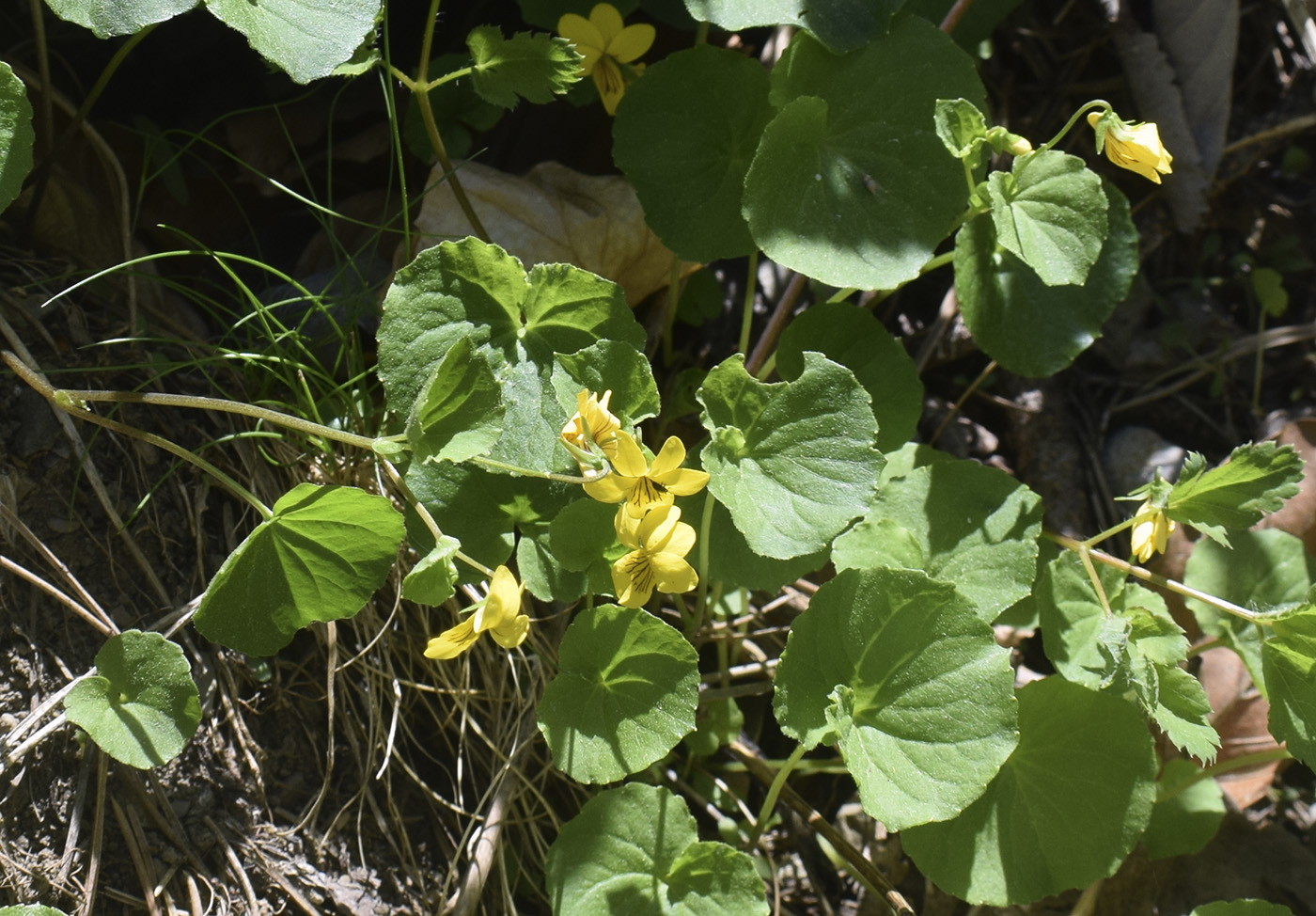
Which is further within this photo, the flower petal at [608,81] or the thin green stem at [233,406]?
the flower petal at [608,81]

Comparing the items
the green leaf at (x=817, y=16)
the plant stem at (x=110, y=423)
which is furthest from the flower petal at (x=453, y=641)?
the green leaf at (x=817, y=16)

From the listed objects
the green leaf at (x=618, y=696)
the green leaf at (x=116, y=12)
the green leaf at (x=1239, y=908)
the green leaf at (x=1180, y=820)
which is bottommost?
the green leaf at (x=1180, y=820)

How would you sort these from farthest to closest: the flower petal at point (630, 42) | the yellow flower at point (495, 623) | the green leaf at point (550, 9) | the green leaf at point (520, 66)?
the green leaf at point (550, 9), the flower petal at point (630, 42), the green leaf at point (520, 66), the yellow flower at point (495, 623)

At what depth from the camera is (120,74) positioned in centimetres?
184

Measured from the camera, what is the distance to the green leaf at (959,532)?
5.12 feet

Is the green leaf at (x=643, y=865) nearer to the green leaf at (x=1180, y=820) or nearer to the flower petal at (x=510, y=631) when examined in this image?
the flower petal at (x=510, y=631)

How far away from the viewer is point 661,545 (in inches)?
48.2

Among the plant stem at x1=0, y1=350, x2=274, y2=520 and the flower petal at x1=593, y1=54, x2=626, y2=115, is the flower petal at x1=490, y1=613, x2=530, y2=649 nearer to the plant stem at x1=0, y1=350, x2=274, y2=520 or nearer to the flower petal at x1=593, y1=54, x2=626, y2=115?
the plant stem at x1=0, y1=350, x2=274, y2=520

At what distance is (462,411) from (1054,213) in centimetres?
98

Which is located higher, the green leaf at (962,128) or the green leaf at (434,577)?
the green leaf at (962,128)

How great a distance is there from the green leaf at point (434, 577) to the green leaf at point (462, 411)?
0.12 metres

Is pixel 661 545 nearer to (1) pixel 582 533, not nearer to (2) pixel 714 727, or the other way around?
(1) pixel 582 533

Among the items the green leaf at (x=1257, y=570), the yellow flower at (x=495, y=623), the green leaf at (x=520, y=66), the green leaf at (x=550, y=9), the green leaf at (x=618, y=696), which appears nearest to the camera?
the yellow flower at (x=495, y=623)

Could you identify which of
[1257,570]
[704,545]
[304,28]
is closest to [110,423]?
[304,28]
